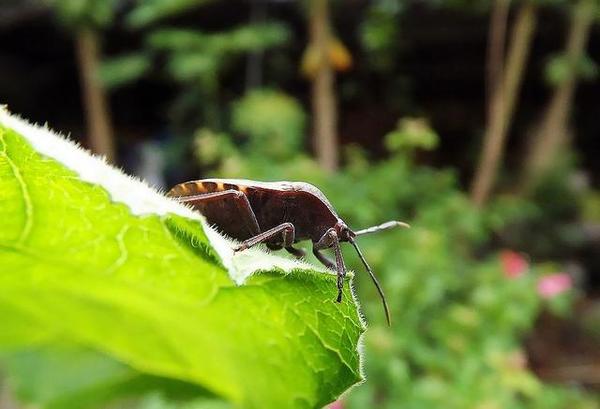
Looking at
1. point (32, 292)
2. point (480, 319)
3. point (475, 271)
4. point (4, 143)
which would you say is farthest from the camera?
point (475, 271)

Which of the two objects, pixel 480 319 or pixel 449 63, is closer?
pixel 480 319

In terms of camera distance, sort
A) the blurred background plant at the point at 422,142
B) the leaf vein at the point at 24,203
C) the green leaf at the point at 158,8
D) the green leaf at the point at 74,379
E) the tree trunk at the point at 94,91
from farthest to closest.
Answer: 1. the tree trunk at the point at 94,91
2. the green leaf at the point at 158,8
3. the blurred background plant at the point at 422,142
4. the green leaf at the point at 74,379
5. the leaf vein at the point at 24,203

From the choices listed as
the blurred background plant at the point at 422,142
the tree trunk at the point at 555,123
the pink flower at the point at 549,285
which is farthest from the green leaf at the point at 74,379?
the tree trunk at the point at 555,123

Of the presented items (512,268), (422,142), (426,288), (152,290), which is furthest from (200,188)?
(422,142)

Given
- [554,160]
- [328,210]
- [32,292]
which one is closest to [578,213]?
[554,160]

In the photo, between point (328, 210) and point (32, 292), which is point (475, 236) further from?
point (32, 292)

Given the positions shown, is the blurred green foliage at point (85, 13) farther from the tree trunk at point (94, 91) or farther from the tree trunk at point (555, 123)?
the tree trunk at point (555, 123)
